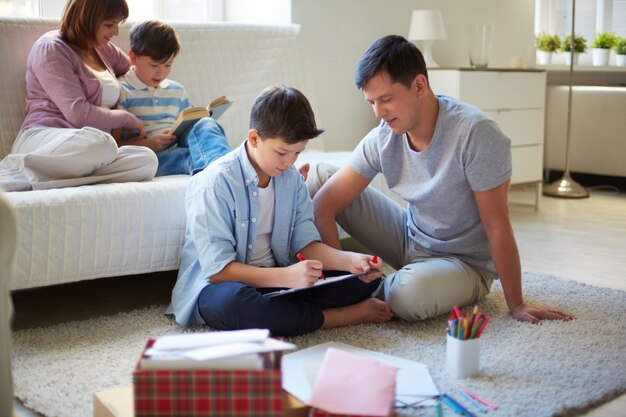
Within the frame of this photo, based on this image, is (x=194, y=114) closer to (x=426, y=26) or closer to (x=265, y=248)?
(x=265, y=248)

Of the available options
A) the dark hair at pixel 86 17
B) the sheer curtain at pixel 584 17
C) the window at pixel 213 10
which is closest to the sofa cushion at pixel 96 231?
the dark hair at pixel 86 17

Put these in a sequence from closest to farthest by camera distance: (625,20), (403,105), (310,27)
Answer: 1. (403,105)
2. (310,27)
3. (625,20)

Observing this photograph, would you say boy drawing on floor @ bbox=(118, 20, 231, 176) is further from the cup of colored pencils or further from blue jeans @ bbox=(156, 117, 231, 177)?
the cup of colored pencils

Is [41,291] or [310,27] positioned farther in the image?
[310,27]

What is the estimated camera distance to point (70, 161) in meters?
2.30

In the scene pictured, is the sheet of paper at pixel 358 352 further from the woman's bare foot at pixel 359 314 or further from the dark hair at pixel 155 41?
the dark hair at pixel 155 41

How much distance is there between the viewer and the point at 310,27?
12.6 ft

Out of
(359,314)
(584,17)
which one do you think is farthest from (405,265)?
(584,17)

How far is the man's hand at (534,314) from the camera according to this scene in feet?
7.12

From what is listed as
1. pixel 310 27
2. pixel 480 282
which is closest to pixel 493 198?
pixel 480 282

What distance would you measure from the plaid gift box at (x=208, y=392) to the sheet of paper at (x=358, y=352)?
9.9 inches

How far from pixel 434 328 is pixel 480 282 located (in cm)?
24

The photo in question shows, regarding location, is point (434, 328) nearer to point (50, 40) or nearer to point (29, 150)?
point (29, 150)

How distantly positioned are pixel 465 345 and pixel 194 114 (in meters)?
1.17
